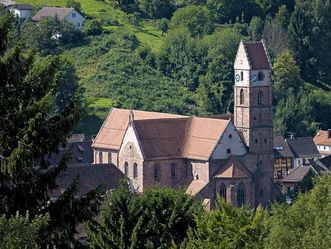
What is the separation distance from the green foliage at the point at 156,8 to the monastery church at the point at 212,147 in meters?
37.0

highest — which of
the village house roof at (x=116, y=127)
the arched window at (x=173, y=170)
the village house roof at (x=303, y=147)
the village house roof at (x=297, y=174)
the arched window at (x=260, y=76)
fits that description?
the arched window at (x=260, y=76)

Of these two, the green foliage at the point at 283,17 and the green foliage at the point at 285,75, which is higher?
the green foliage at the point at 283,17

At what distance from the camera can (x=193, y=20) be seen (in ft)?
379

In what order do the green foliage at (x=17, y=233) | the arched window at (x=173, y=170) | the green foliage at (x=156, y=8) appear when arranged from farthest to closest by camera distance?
the green foliage at (x=156, y=8) < the arched window at (x=173, y=170) < the green foliage at (x=17, y=233)

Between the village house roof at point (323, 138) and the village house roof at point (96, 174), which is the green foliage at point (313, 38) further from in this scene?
the village house roof at point (96, 174)

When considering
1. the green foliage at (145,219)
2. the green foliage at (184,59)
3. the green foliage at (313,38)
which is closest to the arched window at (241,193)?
the green foliage at (184,59)

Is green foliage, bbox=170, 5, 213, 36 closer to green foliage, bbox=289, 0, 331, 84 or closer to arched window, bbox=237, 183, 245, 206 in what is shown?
green foliage, bbox=289, 0, 331, 84

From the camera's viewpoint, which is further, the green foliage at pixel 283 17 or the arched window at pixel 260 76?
the green foliage at pixel 283 17

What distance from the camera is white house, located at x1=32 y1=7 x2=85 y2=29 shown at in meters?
108

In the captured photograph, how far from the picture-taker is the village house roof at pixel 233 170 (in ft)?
249

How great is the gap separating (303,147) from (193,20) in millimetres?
24250

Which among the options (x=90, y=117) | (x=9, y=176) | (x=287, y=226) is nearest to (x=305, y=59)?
(x=90, y=117)

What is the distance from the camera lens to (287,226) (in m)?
34.6

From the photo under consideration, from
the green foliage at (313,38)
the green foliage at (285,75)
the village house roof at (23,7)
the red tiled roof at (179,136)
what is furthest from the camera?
the green foliage at (313,38)
